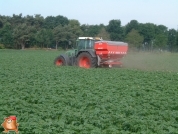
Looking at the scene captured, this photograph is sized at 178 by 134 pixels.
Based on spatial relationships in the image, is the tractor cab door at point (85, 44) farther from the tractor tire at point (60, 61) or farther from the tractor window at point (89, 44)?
the tractor tire at point (60, 61)

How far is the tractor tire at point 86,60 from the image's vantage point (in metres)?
20.1

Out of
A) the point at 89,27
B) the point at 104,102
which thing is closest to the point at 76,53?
the point at 104,102

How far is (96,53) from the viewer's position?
65.5 ft

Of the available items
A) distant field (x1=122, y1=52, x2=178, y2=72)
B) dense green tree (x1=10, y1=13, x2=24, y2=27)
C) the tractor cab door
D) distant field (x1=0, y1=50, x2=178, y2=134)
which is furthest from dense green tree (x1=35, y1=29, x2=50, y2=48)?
distant field (x1=0, y1=50, x2=178, y2=134)

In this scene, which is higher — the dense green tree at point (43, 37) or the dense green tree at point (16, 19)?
the dense green tree at point (16, 19)

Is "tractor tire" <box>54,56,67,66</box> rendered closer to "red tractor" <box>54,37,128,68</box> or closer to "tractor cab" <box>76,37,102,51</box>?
"red tractor" <box>54,37,128,68</box>

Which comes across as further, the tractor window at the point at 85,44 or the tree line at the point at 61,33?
the tree line at the point at 61,33

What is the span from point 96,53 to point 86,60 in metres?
1.01

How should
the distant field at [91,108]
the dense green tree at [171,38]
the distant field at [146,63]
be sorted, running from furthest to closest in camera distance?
the dense green tree at [171,38] → the distant field at [146,63] → the distant field at [91,108]

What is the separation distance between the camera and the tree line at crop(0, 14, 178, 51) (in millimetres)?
76188

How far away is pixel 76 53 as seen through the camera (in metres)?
21.0

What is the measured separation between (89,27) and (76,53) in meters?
78.5

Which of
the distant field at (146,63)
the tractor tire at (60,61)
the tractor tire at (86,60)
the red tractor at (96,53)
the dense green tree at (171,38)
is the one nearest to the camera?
the red tractor at (96,53)

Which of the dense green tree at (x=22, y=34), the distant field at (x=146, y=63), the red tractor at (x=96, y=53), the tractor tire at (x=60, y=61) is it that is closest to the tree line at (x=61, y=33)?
the dense green tree at (x=22, y=34)
